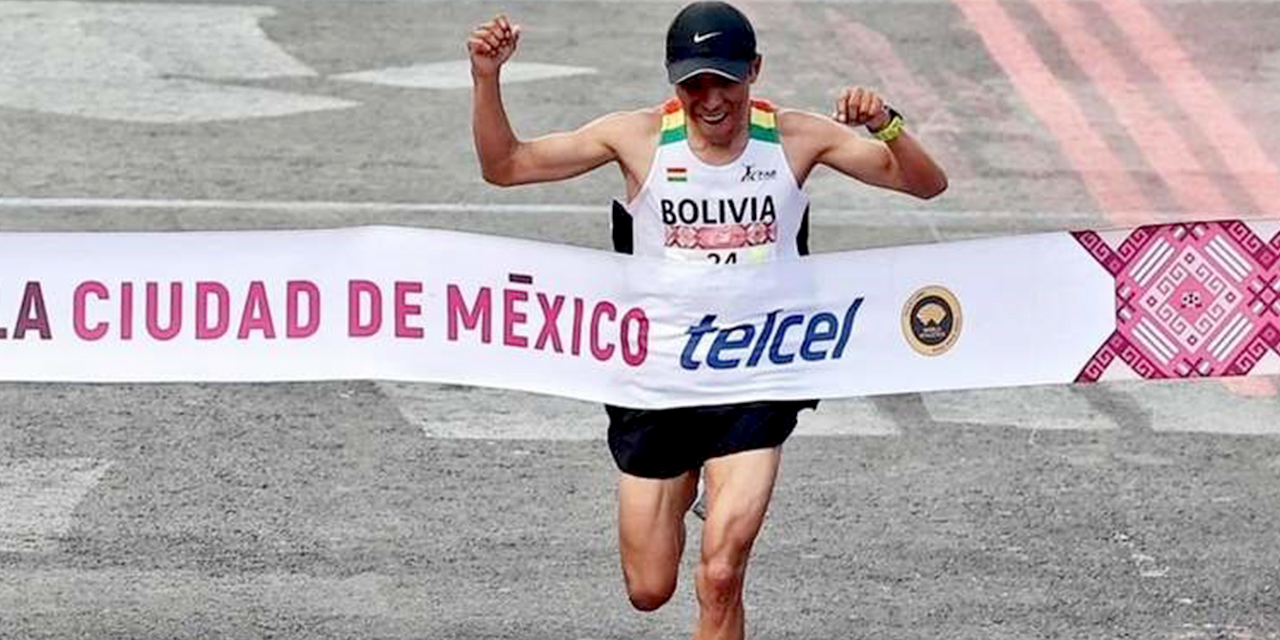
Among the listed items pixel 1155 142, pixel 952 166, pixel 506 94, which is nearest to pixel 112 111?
pixel 506 94

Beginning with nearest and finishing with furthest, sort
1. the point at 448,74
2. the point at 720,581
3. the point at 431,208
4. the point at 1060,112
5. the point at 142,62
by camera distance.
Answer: the point at 720,581, the point at 431,208, the point at 1060,112, the point at 448,74, the point at 142,62

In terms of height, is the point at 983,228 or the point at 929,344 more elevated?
the point at 929,344

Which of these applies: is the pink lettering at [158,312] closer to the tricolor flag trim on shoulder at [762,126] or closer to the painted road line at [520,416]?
the tricolor flag trim on shoulder at [762,126]

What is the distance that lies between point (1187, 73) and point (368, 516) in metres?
10.2

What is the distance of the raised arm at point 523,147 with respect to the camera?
9.98m

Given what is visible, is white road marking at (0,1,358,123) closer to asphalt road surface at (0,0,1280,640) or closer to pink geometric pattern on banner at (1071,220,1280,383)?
asphalt road surface at (0,0,1280,640)

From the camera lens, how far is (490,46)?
9828mm

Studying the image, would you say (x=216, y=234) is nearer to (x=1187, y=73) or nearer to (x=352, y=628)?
(x=352, y=628)

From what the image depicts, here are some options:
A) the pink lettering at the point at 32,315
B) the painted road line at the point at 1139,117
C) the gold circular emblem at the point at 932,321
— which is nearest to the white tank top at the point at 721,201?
the gold circular emblem at the point at 932,321

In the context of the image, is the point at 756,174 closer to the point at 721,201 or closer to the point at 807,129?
the point at 721,201

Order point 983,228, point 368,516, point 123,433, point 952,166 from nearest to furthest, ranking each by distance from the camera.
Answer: point 368,516
point 123,433
point 983,228
point 952,166

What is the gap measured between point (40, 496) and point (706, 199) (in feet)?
12.5

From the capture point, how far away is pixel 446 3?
74.1 feet

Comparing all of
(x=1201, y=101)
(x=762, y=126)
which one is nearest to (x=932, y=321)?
(x=762, y=126)
